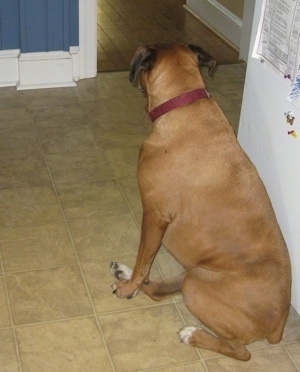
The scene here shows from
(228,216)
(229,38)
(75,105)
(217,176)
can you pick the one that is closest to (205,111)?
(217,176)

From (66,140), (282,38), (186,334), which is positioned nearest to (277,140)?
(282,38)

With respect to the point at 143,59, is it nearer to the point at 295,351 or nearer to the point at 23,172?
the point at 295,351

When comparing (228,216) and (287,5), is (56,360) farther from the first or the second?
(287,5)

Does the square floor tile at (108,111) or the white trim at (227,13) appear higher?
the white trim at (227,13)

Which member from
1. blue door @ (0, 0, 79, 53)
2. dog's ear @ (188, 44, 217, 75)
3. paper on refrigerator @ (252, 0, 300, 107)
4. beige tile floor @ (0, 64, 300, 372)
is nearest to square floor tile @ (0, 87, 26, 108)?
beige tile floor @ (0, 64, 300, 372)

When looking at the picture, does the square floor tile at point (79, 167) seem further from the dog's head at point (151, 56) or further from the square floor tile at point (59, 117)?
the dog's head at point (151, 56)

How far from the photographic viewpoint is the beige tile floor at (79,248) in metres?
2.40

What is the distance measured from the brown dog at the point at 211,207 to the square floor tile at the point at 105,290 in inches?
13.4

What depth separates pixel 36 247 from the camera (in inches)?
115

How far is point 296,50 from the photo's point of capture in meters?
2.23

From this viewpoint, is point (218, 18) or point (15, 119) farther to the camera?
point (218, 18)

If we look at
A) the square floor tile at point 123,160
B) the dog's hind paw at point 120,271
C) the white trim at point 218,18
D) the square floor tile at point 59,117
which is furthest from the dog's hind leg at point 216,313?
the white trim at point 218,18

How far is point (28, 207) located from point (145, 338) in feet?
3.30

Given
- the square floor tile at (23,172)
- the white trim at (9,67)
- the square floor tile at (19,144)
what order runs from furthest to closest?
the white trim at (9,67) < the square floor tile at (19,144) < the square floor tile at (23,172)
